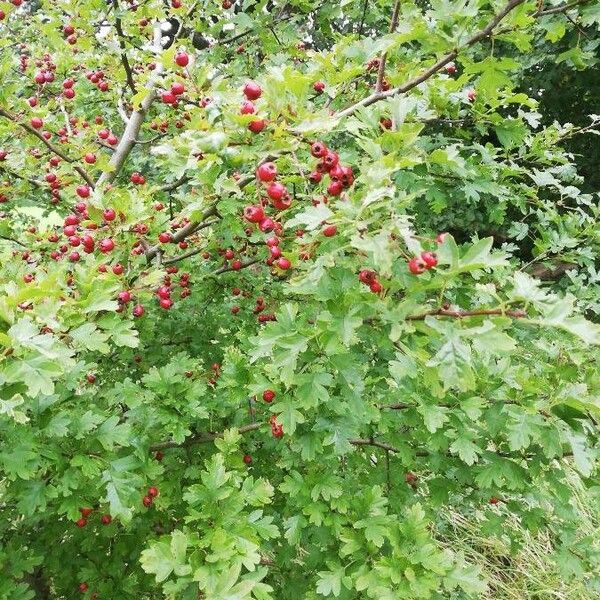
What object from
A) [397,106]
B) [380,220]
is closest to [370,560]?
[380,220]

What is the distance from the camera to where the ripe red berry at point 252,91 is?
1.67m

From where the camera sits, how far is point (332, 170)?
1629 millimetres

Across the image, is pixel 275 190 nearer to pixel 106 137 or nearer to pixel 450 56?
pixel 450 56

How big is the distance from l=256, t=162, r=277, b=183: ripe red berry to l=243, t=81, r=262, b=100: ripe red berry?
0.72 ft

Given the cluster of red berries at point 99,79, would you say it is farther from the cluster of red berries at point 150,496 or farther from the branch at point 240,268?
the cluster of red berries at point 150,496

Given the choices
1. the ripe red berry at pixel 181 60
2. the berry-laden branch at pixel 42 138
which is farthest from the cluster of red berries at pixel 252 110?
the berry-laden branch at pixel 42 138

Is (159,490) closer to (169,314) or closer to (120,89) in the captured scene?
(169,314)

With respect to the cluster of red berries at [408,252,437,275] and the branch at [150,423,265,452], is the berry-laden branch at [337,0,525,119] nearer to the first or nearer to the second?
the cluster of red berries at [408,252,437,275]

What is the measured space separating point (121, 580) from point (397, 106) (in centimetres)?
249

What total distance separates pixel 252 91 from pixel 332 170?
341mm

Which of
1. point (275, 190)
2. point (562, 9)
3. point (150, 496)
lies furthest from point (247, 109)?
point (150, 496)

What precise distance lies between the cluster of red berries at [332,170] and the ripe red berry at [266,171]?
0.12 m

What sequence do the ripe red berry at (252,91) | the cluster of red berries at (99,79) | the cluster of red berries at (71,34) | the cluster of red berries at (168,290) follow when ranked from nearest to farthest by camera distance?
the ripe red berry at (252,91), the cluster of red berries at (168,290), the cluster of red berries at (71,34), the cluster of red berries at (99,79)

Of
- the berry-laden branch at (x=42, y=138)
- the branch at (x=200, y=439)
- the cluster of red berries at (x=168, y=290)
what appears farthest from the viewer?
the cluster of red berries at (x=168, y=290)
